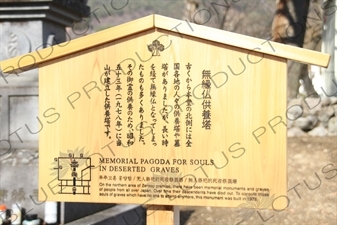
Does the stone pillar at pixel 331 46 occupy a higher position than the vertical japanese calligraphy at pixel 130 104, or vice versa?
the stone pillar at pixel 331 46

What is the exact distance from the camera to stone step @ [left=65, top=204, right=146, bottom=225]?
14.9 feet

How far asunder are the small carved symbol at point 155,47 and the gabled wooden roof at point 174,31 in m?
0.08

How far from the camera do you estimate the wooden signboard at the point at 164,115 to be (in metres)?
2.68

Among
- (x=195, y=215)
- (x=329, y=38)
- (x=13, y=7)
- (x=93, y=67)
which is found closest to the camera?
(x=93, y=67)

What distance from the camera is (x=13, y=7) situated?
15.8ft

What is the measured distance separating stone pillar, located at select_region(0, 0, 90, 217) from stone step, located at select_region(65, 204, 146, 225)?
17.8 inches

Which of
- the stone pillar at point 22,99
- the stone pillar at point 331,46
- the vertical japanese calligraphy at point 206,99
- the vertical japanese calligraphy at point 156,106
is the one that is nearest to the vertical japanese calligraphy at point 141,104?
the vertical japanese calligraphy at point 156,106

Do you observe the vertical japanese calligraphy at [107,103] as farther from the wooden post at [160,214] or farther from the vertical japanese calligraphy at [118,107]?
the wooden post at [160,214]

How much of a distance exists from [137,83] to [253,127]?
0.68 m

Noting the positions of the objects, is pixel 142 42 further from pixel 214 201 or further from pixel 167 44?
pixel 214 201

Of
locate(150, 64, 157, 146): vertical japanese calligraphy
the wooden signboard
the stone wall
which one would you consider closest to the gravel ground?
the stone wall

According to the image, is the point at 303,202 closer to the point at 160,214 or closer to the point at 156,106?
the point at 160,214

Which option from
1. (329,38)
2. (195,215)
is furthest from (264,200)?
(329,38)

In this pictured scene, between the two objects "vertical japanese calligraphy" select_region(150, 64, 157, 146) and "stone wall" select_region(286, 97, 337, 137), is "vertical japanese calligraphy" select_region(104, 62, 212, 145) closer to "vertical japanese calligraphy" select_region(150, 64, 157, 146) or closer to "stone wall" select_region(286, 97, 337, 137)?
"vertical japanese calligraphy" select_region(150, 64, 157, 146)
